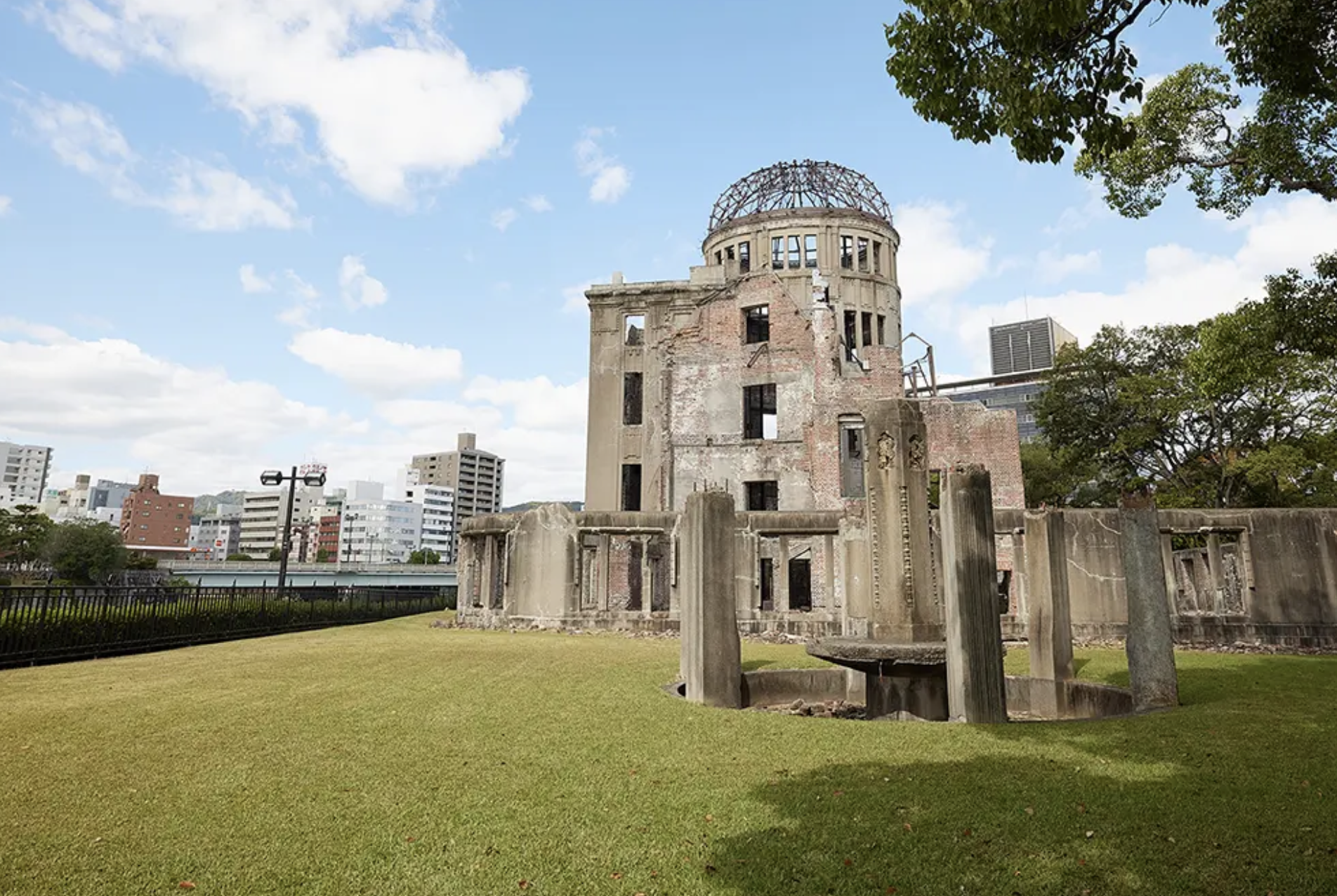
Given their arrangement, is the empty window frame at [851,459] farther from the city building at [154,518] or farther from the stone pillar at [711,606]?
the city building at [154,518]

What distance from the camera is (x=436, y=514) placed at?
148 m

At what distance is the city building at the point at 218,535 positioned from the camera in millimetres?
145750

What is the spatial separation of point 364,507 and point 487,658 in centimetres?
13790

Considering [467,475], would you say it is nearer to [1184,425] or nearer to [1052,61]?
[1184,425]

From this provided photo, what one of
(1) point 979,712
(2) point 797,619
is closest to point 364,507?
(2) point 797,619

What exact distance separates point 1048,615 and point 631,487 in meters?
24.6

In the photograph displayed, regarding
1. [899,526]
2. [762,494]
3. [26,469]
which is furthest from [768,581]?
[26,469]

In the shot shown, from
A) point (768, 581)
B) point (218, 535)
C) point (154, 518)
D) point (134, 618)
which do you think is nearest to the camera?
point (134, 618)

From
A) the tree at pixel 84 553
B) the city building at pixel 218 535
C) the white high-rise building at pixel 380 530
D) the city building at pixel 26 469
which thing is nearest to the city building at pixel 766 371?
the tree at pixel 84 553

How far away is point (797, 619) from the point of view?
1761 cm

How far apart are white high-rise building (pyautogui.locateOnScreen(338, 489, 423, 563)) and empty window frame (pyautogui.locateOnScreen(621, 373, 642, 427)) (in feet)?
365

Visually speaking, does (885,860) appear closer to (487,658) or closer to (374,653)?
(487,658)

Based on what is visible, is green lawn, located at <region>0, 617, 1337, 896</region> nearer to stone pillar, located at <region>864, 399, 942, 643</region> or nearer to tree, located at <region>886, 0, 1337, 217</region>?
stone pillar, located at <region>864, 399, 942, 643</region>

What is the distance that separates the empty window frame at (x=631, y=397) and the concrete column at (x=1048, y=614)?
24654 mm
